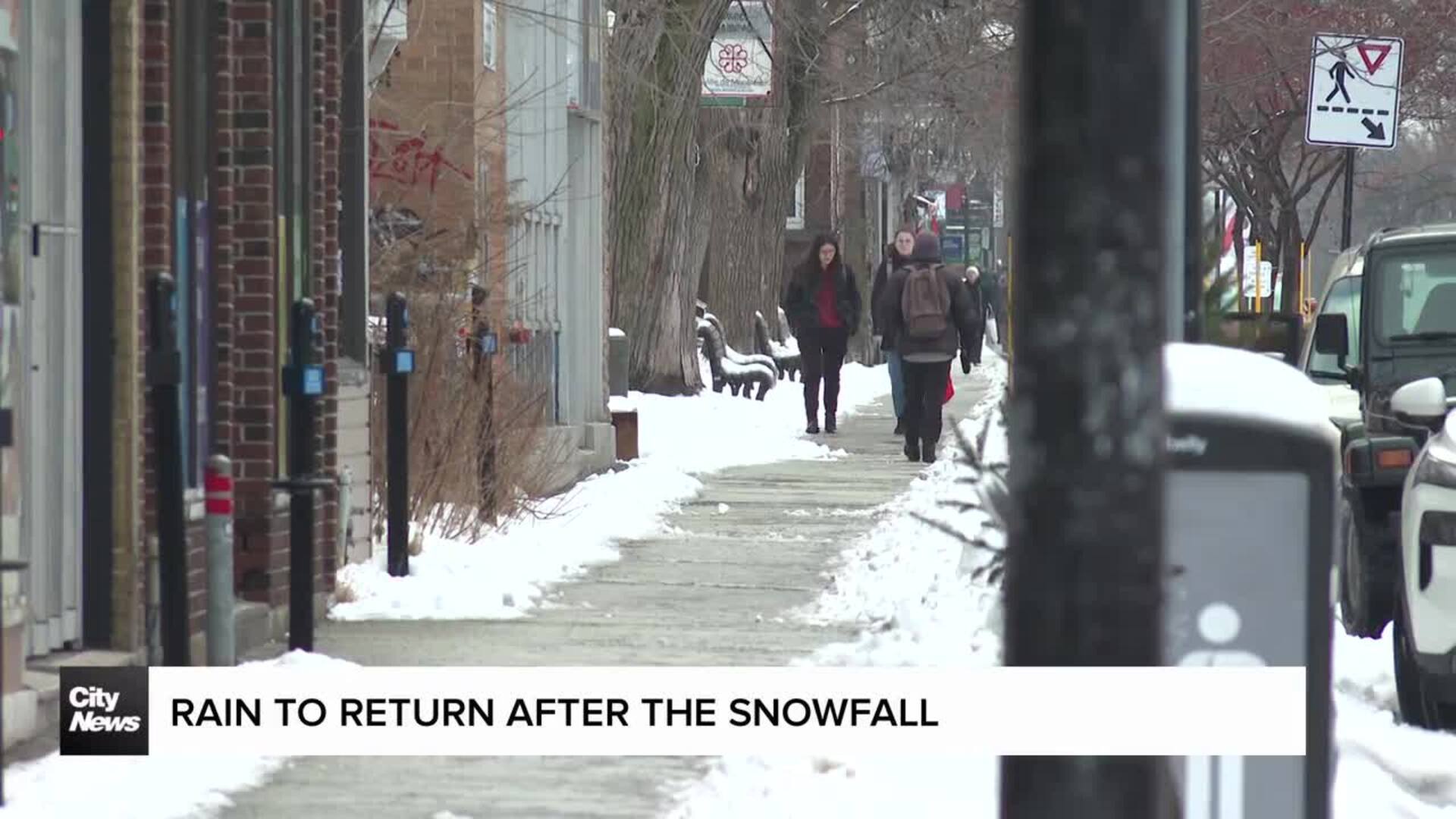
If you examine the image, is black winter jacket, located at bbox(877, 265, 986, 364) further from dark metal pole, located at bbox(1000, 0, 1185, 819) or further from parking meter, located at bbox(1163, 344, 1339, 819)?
dark metal pole, located at bbox(1000, 0, 1185, 819)

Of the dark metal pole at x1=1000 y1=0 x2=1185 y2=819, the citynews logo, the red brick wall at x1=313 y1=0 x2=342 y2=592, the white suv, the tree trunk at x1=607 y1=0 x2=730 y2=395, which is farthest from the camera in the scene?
the tree trunk at x1=607 y1=0 x2=730 y2=395

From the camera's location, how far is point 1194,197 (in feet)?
31.8

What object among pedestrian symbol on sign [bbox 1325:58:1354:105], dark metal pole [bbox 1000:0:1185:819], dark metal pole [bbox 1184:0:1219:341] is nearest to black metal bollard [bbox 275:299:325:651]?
dark metal pole [bbox 1184:0:1219:341]

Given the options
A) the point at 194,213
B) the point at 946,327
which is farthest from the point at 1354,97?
the point at 194,213

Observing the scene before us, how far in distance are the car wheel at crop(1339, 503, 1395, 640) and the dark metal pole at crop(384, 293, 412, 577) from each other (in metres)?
3.93

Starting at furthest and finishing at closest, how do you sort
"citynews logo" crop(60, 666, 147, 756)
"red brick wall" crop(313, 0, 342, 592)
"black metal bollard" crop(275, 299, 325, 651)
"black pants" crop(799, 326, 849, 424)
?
"black pants" crop(799, 326, 849, 424), "red brick wall" crop(313, 0, 342, 592), "black metal bollard" crop(275, 299, 325, 651), "citynews logo" crop(60, 666, 147, 756)

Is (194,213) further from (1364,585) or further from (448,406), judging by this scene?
(1364,585)

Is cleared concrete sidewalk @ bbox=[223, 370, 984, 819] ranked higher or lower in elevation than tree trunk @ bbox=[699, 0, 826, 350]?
lower

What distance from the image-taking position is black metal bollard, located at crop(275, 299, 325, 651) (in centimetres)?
959

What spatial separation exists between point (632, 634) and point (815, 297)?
40.1 feet

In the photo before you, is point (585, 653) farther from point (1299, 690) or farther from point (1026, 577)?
point (1026, 577)

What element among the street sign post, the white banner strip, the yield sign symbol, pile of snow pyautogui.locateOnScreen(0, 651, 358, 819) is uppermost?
the yield sign symbol

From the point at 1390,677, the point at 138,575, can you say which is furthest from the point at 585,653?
the point at 1390,677

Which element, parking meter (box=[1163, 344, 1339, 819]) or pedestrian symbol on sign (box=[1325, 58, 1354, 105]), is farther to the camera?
pedestrian symbol on sign (box=[1325, 58, 1354, 105])
